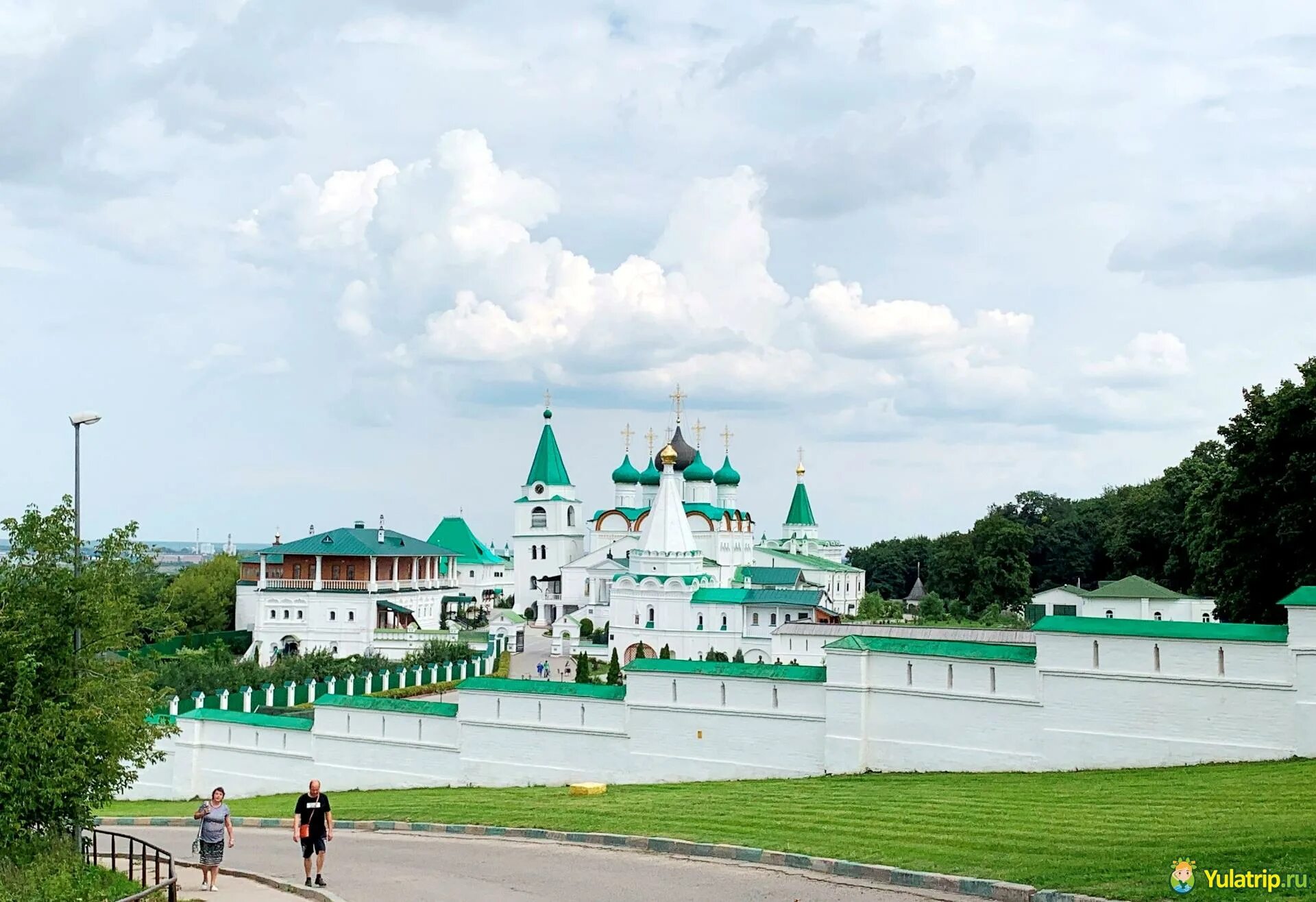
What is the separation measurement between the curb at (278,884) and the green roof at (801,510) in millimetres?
80251

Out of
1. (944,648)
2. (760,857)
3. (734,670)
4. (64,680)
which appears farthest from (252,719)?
(760,857)

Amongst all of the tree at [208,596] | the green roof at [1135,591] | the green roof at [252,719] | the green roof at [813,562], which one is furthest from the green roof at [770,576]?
the green roof at [252,719]

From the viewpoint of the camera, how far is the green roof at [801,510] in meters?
95.4

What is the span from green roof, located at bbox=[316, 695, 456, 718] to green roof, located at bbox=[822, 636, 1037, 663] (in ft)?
25.7

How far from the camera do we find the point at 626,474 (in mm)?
82438

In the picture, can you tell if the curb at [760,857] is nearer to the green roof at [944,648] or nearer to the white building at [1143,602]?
the green roof at [944,648]

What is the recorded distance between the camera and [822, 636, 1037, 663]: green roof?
69.5 feet

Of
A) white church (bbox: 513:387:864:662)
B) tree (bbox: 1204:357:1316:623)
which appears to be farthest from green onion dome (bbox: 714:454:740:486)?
tree (bbox: 1204:357:1316:623)

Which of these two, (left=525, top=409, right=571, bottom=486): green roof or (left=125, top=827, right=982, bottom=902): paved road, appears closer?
(left=125, top=827, right=982, bottom=902): paved road

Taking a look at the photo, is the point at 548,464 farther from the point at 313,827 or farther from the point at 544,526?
the point at 313,827

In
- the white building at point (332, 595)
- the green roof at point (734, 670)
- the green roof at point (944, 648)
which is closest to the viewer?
the green roof at point (944, 648)

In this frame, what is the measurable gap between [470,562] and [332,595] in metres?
29.0

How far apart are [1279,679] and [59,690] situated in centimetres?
1642

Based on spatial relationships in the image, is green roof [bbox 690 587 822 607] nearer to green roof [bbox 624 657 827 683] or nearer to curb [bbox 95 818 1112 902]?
green roof [bbox 624 657 827 683]
